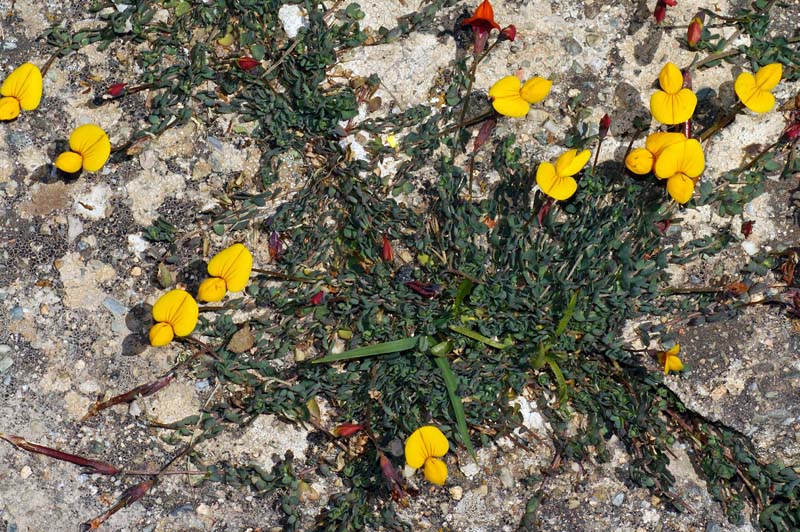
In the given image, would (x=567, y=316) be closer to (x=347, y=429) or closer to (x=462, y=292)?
(x=462, y=292)

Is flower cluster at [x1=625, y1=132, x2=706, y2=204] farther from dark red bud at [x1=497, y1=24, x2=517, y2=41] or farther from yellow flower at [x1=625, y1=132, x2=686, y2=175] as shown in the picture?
dark red bud at [x1=497, y1=24, x2=517, y2=41]

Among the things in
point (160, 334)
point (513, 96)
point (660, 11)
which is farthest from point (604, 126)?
point (160, 334)

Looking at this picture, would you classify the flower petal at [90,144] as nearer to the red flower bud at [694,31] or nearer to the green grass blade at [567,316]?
the green grass blade at [567,316]

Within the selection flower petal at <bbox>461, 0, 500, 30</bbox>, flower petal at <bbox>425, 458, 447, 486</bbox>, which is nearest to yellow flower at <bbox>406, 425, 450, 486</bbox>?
flower petal at <bbox>425, 458, 447, 486</bbox>

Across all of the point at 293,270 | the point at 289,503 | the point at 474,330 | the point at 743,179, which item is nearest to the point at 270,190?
the point at 293,270

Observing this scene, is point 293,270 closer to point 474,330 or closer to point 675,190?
point 474,330

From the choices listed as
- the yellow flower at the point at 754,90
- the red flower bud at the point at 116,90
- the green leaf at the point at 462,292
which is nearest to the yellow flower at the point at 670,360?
the green leaf at the point at 462,292
